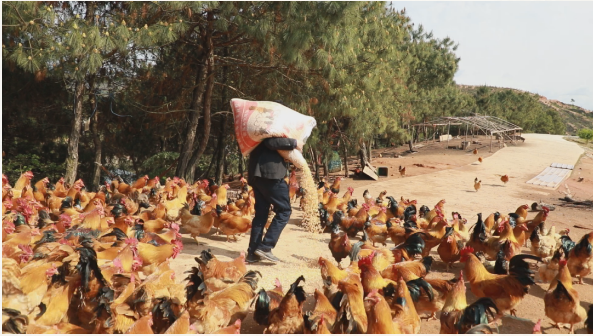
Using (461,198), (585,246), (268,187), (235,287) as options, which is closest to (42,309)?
(235,287)

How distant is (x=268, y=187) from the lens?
520cm

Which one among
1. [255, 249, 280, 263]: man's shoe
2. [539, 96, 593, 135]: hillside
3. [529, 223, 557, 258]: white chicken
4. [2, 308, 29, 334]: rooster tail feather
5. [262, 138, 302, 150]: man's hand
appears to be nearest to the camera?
[2, 308, 29, 334]: rooster tail feather

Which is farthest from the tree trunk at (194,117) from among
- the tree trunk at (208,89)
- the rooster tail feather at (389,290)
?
the rooster tail feather at (389,290)

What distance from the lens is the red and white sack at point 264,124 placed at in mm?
5035

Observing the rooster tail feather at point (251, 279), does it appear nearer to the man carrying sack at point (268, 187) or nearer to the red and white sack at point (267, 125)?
the man carrying sack at point (268, 187)

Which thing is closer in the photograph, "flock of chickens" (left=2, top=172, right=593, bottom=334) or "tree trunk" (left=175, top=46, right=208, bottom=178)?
"flock of chickens" (left=2, top=172, right=593, bottom=334)

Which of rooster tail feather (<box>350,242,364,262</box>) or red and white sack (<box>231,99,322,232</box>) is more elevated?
red and white sack (<box>231,99,322,232</box>)

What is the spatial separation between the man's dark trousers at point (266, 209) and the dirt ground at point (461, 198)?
34 centimetres

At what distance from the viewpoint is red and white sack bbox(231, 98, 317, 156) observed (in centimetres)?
504

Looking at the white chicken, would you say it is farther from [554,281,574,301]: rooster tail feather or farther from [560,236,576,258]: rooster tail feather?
[554,281,574,301]: rooster tail feather

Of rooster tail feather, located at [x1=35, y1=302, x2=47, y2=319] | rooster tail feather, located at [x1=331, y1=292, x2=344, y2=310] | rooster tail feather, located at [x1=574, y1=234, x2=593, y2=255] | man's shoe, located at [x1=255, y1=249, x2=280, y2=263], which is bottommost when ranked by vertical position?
man's shoe, located at [x1=255, y1=249, x2=280, y2=263]

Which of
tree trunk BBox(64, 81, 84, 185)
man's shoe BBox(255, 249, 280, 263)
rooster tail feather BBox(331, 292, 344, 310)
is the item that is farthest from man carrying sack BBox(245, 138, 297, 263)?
tree trunk BBox(64, 81, 84, 185)

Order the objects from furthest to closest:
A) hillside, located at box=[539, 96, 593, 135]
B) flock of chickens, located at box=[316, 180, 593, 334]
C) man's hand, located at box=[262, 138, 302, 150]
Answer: hillside, located at box=[539, 96, 593, 135] < man's hand, located at box=[262, 138, 302, 150] < flock of chickens, located at box=[316, 180, 593, 334]

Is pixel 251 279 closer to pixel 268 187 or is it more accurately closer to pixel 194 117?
pixel 268 187
